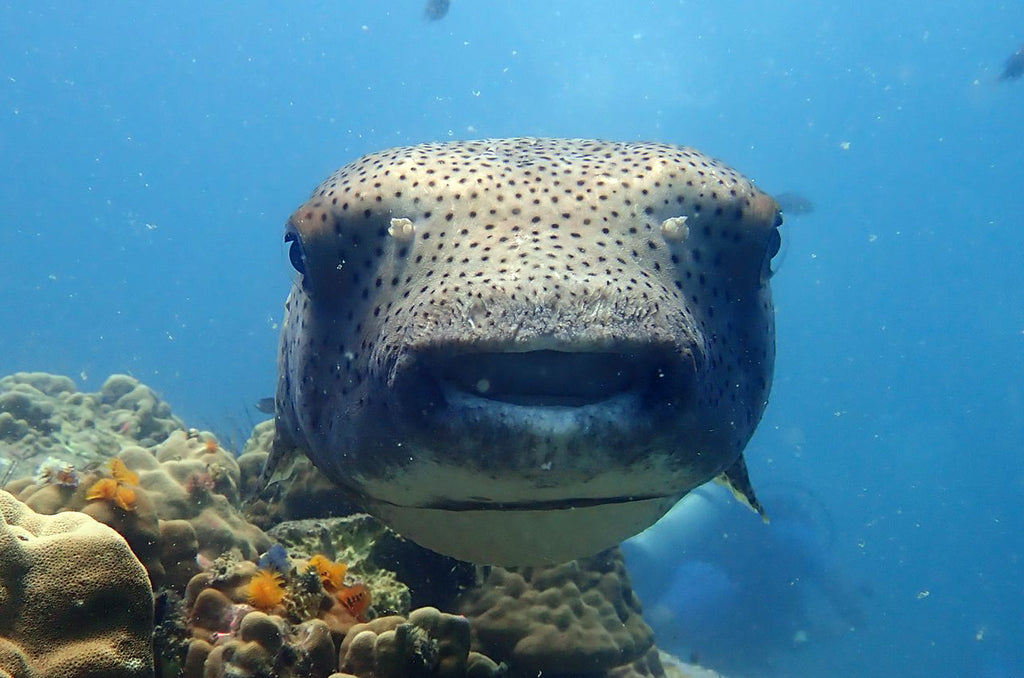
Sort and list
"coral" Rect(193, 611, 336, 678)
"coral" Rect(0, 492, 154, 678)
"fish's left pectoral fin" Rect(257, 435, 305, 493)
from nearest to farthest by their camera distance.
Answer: "coral" Rect(0, 492, 154, 678), "coral" Rect(193, 611, 336, 678), "fish's left pectoral fin" Rect(257, 435, 305, 493)

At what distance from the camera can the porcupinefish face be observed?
6.88 feet

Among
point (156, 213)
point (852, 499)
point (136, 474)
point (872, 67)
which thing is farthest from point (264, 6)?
point (136, 474)

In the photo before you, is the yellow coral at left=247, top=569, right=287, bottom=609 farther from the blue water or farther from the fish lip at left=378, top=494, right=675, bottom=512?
the blue water

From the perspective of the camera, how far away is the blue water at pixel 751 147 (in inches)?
3484

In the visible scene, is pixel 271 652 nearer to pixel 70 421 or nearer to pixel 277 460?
pixel 277 460

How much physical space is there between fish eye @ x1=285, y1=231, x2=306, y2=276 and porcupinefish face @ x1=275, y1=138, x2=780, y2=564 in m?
0.02

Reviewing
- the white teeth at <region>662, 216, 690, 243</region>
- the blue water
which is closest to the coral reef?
the white teeth at <region>662, 216, 690, 243</region>

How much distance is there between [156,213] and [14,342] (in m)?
60.2

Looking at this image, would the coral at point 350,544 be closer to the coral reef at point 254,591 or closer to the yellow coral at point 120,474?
the coral reef at point 254,591

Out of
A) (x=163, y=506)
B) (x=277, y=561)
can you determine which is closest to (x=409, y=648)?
(x=277, y=561)

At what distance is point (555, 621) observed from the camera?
4375 millimetres

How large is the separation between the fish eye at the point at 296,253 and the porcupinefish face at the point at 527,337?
0.6 inches

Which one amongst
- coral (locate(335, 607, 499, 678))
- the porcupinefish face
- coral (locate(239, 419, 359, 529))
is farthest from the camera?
coral (locate(239, 419, 359, 529))

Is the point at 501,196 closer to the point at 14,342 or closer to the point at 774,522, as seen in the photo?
the point at 774,522
